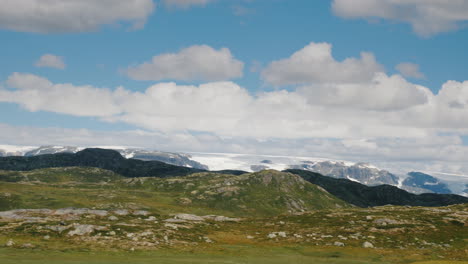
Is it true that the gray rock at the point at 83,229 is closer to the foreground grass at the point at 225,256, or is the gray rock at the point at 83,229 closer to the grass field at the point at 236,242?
the grass field at the point at 236,242

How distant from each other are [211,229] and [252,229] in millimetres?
14856

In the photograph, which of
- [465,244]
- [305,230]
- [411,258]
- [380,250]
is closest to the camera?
[411,258]

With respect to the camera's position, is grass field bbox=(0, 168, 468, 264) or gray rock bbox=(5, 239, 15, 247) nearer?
grass field bbox=(0, 168, 468, 264)

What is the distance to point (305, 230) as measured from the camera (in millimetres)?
126250

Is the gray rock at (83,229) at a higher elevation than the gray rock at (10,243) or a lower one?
higher

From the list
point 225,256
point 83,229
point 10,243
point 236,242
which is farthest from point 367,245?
point 10,243

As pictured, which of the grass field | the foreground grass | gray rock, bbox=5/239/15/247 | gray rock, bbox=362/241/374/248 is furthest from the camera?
gray rock, bbox=362/241/374/248

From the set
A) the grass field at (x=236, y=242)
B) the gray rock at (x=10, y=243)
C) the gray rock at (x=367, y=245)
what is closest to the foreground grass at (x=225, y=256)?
the grass field at (x=236, y=242)

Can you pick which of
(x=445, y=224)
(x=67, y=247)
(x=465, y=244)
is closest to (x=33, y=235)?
(x=67, y=247)

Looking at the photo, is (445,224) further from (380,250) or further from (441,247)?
(380,250)

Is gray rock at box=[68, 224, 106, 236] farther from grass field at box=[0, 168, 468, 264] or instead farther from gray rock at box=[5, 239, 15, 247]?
gray rock at box=[5, 239, 15, 247]

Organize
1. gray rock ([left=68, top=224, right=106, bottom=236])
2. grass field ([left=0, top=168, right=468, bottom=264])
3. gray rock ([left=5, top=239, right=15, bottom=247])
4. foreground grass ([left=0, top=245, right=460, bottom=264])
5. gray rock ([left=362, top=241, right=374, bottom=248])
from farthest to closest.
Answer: gray rock ([left=68, top=224, right=106, bottom=236])
gray rock ([left=362, top=241, right=374, bottom=248])
gray rock ([left=5, top=239, right=15, bottom=247])
grass field ([left=0, top=168, right=468, bottom=264])
foreground grass ([left=0, top=245, right=460, bottom=264])

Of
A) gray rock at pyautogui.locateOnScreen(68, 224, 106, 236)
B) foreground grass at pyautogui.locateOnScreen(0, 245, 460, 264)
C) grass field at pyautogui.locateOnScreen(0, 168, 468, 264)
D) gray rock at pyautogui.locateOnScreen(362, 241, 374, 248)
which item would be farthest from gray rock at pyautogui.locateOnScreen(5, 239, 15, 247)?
gray rock at pyautogui.locateOnScreen(362, 241, 374, 248)

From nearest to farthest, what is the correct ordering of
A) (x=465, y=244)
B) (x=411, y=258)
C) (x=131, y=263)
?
(x=131, y=263), (x=411, y=258), (x=465, y=244)
